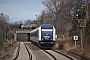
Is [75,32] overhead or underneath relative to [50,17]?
underneath

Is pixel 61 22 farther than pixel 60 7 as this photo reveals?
Yes

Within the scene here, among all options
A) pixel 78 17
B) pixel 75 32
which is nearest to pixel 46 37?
pixel 75 32

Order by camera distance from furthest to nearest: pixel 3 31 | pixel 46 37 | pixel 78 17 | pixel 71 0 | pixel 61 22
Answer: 1. pixel 61 22
2. pixel 71 0
3. pixel 3 31
4. pixel 46 37
5. pixel 78 17

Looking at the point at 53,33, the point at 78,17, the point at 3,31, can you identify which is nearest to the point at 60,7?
the point at 3,31

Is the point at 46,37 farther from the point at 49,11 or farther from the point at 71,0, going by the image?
the point at 49,11

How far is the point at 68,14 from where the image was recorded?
7475cm

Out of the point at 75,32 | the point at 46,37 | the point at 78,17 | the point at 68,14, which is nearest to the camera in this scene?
the point at 78,17

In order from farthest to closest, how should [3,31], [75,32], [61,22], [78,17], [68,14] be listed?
[61,22]
[68,14]
[3,31]
[75,32]
[78,17]

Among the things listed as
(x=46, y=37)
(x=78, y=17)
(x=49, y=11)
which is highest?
(x=49, y=11)

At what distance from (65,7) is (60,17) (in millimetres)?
5976

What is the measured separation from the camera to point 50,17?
7894 cm

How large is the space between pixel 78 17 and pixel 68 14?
48.3m

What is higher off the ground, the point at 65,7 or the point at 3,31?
the point at 65,7

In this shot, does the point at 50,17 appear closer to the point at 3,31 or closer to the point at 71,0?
the point at 71,0
